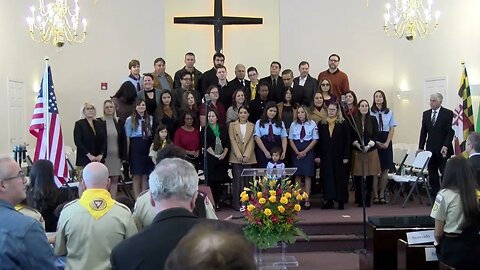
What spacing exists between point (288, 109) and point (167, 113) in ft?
5.51

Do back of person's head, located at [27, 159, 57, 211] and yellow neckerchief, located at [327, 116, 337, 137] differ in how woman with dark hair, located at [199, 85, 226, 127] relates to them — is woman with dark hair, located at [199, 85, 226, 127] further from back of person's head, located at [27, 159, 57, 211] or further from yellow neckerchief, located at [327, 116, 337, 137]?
back of person's head, located at [27, 159, 57, 211]

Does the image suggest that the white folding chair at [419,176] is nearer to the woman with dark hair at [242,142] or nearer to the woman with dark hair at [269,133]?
the woman with dark hair at [269,133]

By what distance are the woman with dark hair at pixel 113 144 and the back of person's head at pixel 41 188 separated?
3.56m

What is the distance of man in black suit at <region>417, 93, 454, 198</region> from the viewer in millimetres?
8258

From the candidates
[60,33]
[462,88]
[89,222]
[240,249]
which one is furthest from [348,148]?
Result: [240,249]

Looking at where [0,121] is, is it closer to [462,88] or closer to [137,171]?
[137,171]

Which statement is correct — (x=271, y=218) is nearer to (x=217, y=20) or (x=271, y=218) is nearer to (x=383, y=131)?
(x=383, y=131)

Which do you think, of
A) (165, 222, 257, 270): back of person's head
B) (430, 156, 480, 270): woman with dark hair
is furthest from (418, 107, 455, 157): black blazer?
(165, 222, 257, 270): back of person's head

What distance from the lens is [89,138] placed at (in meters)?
7.60

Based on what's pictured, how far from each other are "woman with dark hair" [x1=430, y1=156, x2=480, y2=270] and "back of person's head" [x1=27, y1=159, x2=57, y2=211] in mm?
2763

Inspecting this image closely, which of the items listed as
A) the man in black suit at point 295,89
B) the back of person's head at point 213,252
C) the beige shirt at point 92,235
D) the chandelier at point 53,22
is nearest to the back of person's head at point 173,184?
the beige shirt at point 92,235

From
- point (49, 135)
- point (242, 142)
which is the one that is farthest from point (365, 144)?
point (49, 135)

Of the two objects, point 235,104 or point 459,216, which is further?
point 235,104

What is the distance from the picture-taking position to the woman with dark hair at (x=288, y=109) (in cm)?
812
